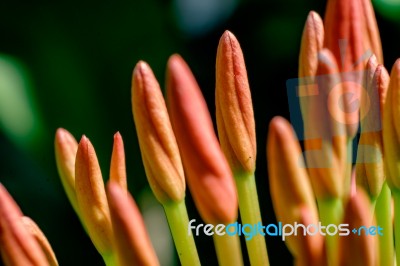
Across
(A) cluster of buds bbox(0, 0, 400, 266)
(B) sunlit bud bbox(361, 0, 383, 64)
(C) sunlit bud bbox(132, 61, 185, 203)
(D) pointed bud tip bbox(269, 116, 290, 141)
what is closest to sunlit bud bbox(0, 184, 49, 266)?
(A) cluster of buds bbox(0, 0, 400, 266)

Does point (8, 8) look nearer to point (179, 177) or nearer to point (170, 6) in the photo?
point (170, 6)

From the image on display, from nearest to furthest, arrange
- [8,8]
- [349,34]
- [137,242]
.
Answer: [137,242]
[349,34]
[8,8]

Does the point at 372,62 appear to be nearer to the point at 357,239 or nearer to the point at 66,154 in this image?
the point at 357,239

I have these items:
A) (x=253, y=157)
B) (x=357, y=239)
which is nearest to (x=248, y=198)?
(x=253, y=157)

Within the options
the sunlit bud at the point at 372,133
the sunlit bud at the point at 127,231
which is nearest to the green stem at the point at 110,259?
the sunlit bud at the point at 127,231

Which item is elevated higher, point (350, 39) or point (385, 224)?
point (350, 39)

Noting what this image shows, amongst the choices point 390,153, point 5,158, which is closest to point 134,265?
point 390,153
